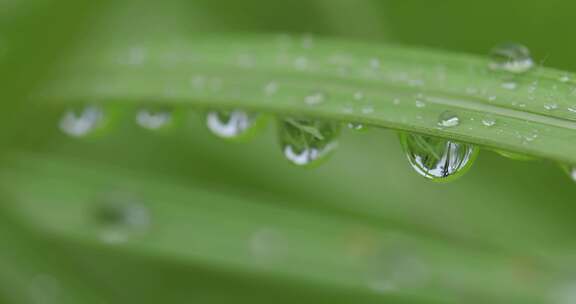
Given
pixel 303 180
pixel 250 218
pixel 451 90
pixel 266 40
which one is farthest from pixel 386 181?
pixel 451 90

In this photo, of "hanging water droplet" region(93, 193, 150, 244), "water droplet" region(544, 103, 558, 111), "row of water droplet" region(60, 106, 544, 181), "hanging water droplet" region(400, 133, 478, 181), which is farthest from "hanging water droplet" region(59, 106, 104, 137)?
"water droplet" region(544, 103, 558, 111)

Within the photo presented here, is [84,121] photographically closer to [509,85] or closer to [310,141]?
[310,141]

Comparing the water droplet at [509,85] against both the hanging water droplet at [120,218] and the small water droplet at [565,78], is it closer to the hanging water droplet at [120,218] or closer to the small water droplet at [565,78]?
the small water droplet at [565,78]

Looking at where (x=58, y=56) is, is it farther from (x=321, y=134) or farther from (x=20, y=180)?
(x=321, y=134)

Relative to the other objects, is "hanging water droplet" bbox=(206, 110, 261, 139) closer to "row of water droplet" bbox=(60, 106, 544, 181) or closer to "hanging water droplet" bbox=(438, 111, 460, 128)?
"row of water droplet" bbox=(60, 106, 544, 181)

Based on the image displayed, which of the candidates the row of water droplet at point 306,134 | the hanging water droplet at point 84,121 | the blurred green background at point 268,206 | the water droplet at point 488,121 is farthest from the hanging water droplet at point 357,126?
the hanging water droplet at point 84,121

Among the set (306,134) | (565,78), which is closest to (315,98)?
(306,134)
